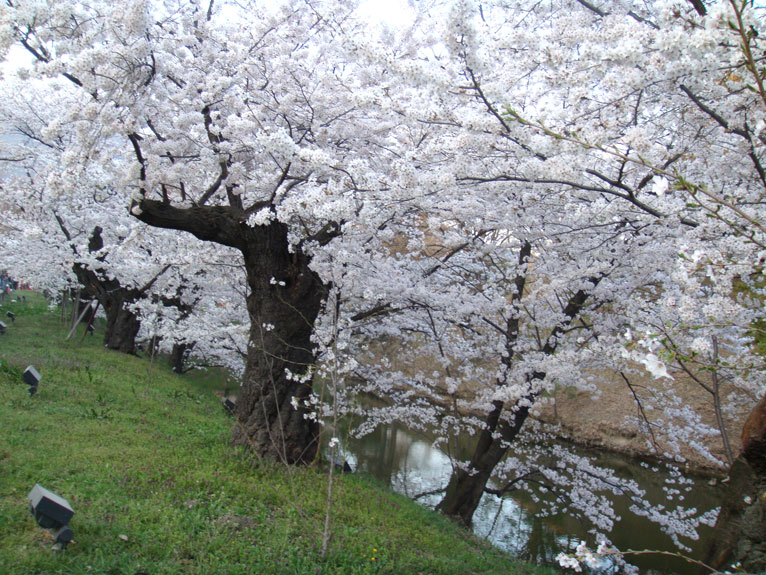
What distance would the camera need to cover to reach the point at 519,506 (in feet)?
38.7

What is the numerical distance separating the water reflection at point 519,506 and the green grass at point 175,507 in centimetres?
348

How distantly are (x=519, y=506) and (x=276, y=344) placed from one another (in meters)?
8.03

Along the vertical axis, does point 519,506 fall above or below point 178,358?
above

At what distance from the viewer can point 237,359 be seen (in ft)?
52.4

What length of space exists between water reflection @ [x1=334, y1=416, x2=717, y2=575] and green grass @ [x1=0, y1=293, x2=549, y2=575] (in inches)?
137

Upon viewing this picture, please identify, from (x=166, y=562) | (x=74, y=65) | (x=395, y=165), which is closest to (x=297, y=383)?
(x=166, y=562)

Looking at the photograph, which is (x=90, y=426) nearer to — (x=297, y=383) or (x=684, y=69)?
(x=297, y=383)

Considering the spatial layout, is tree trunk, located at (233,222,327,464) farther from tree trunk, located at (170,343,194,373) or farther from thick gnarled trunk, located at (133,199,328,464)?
tree trunk, located at (170,343,194,373)

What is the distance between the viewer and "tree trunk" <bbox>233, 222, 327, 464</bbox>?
6.39 m

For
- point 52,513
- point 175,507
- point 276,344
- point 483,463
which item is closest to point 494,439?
point 483,463

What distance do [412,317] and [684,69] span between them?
18.4 ft

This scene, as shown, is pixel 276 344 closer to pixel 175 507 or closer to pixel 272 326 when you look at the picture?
pixel 272 326

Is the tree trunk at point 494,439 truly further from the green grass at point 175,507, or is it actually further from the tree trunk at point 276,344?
the tree trunk at point 276,344

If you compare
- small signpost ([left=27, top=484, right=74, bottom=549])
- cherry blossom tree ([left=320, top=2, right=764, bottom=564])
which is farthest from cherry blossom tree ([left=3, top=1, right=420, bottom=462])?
small signpost ([left=27, top=484, right=74, bottom=549])
